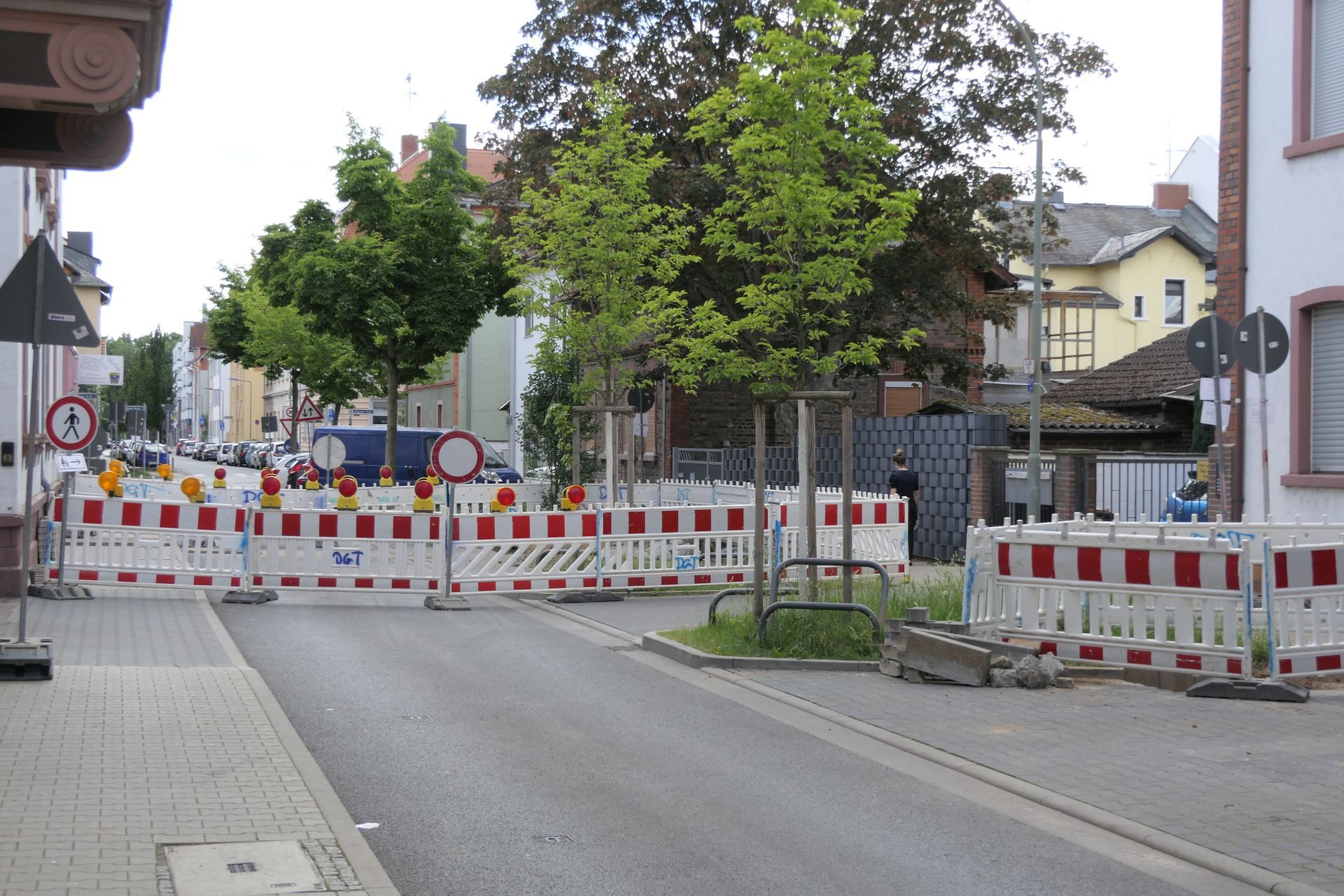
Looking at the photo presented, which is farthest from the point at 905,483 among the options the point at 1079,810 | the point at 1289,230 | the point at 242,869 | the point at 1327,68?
the point at 242,869

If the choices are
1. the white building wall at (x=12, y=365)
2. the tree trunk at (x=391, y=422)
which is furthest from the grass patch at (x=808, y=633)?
the tree trunk at (x=391, y=422)

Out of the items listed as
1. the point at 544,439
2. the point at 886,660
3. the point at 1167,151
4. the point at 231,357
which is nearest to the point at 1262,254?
the point at 886,660

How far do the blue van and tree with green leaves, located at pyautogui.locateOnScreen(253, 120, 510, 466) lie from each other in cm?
138

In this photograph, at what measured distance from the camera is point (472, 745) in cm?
857

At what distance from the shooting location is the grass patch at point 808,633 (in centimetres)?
1191

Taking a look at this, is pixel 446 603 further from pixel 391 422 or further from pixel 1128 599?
pixel 391 422

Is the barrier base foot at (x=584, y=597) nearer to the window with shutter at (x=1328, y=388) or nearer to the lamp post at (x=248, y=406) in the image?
the window with shutter at (x=1328, y=388)

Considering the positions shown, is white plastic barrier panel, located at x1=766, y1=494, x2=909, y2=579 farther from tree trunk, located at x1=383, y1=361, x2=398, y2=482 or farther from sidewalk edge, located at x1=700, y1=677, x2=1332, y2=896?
tree trunk, located at x1=383, y1=361, x2=398, y2=482

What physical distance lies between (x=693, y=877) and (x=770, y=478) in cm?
2539

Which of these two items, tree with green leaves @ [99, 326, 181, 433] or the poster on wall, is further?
tree with green leaves @ [99, 326, 181, 433]

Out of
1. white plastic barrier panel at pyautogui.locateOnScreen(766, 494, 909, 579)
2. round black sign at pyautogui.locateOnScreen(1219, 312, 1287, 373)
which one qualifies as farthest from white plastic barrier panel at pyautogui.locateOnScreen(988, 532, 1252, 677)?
white plastic barrier panel at pyautogui.locateOnScreen(766, 494, 909, 579)

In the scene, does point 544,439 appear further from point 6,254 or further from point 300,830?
point 300,830

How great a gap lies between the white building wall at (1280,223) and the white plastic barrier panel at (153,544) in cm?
1154

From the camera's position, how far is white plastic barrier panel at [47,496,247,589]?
55.4 feet
